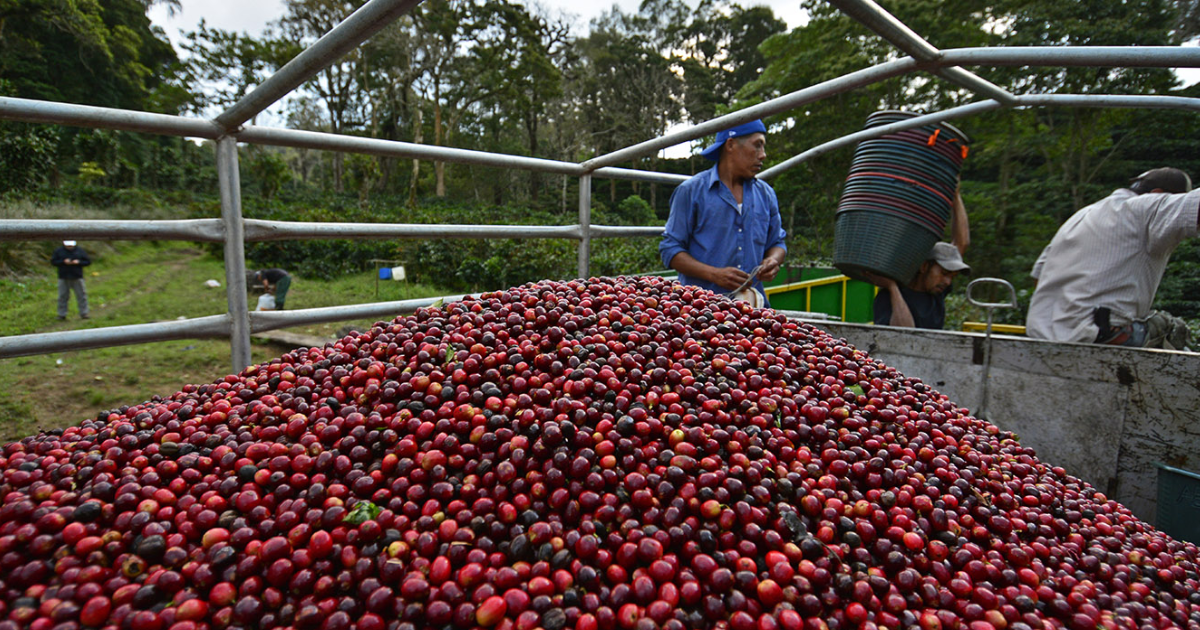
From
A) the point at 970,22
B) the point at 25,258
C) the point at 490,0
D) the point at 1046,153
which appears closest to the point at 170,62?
the point at 490,0

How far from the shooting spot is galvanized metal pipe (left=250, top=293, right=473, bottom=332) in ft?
5.53

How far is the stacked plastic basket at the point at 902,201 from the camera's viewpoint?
8.91ft

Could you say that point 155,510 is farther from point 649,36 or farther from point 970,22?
point 649,36

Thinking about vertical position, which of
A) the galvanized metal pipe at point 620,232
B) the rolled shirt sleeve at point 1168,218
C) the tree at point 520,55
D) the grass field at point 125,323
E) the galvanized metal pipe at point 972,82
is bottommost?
the grass field at point 125,323

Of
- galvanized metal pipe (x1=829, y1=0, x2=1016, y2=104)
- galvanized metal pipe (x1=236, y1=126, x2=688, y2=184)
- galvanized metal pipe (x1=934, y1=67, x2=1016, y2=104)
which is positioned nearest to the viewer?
galvanized metal pipe (x1=829, y1=0, x2=1016, y2=104)

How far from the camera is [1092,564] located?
1003 millimetres

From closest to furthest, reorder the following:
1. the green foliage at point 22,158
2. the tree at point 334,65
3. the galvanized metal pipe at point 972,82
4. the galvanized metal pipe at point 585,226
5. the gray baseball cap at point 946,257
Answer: the galvanized metal pipe at point 972,82
the galvanized metal pipe at point 585,226
the gray baseball cap at point 946,257
the green foliage at point 22,158
the tree at point 334,65

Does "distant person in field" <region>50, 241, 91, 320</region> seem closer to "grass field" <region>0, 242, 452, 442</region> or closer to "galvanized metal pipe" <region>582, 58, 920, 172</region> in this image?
"grass field" <region>0, 242, 452, 442</region>

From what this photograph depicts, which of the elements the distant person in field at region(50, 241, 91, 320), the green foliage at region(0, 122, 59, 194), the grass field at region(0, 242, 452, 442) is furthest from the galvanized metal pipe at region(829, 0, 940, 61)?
the green foliage at region(0, 122, 59, 194)

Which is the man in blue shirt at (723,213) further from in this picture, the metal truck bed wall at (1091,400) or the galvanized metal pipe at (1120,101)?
the galvanized metal pipe at (1120,101)

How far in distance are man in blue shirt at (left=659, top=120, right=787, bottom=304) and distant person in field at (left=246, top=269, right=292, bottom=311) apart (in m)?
8.33

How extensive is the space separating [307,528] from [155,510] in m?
0.25

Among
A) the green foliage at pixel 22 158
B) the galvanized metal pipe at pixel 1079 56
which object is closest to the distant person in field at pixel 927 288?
the galvanized metal pipe at pixel 1079 56

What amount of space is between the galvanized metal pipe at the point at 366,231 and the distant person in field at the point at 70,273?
837 centimetres
